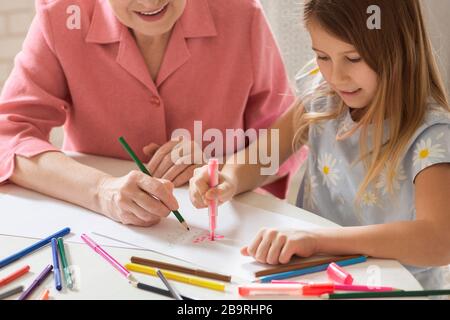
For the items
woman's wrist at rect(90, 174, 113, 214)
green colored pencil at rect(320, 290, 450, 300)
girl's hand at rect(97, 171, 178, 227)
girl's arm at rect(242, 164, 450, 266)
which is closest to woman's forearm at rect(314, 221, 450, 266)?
girl's arm at rect(242, 164, 450, 266)

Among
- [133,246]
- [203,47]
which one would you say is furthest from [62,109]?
[133,246]

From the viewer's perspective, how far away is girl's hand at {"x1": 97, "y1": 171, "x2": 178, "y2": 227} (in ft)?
2.83

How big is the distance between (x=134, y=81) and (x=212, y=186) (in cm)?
33

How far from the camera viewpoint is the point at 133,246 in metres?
0.81

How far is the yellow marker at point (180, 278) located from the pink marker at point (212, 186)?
0.38 ft

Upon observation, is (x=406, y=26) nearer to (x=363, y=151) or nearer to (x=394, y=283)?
(x=363, y=151)

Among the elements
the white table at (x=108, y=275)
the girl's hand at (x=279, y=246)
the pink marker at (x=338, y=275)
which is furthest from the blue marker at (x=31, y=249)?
the pink marker at (x=338, y=275)

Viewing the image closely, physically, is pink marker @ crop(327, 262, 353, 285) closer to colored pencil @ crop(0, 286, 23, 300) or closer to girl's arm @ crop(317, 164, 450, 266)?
girl's arm @ crop(317, 164, 450, 266)

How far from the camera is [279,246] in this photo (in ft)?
2.50

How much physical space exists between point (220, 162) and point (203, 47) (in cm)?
23

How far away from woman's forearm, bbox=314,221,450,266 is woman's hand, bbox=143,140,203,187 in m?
0.29

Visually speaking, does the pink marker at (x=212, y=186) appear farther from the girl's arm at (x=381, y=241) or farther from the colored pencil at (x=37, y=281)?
the colored pencil at (x=37, y=281)

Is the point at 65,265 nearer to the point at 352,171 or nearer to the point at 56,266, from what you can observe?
the point at 56,266

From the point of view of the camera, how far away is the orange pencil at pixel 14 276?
2.37 ft
